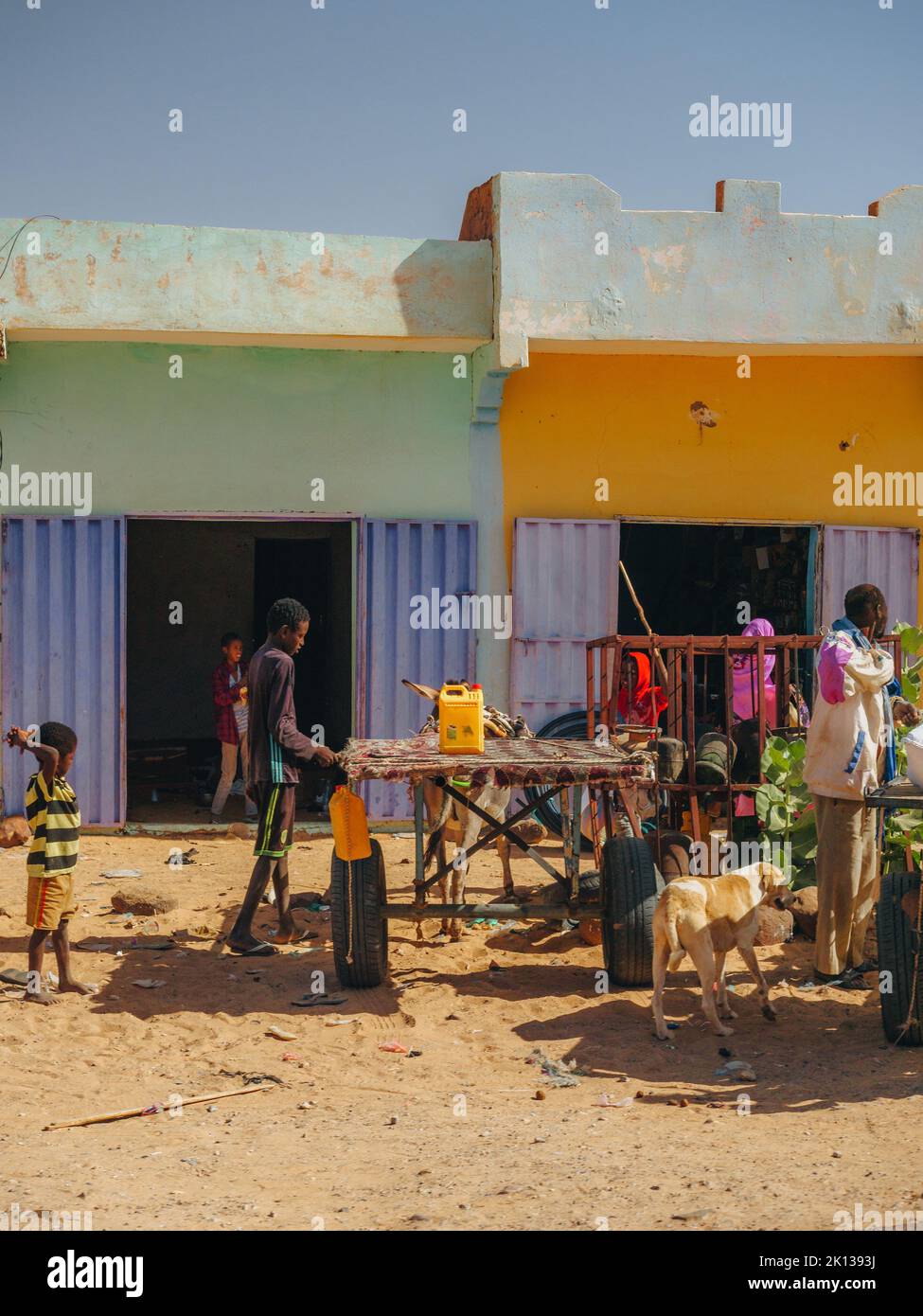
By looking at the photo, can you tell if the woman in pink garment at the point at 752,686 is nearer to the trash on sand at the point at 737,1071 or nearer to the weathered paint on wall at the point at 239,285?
the weathered paint on wall at the point at 239,285

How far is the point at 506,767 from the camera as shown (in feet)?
21.8

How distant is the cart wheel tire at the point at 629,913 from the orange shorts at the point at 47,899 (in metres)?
2.70

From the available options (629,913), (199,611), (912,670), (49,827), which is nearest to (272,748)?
(49,827)

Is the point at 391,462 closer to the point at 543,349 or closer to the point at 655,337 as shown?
the point at 543,349

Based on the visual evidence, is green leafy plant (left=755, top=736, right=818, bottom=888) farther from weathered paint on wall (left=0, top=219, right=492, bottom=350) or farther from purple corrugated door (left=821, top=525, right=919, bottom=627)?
weathered paint on wall (left=0, top=219, right=492, bottom=350)

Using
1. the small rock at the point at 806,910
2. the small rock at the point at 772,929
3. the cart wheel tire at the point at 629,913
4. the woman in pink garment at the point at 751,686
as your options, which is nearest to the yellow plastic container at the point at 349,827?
the cart wheel tire at the point at 629,913

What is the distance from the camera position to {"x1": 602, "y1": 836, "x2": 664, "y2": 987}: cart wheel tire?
700 centimetres

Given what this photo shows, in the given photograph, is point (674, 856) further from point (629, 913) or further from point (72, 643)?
point (72, 643)

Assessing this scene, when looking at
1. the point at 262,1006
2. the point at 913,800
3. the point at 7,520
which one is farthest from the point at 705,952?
the point at 7,520

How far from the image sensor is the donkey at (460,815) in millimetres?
8109

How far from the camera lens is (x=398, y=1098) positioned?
5.79 m

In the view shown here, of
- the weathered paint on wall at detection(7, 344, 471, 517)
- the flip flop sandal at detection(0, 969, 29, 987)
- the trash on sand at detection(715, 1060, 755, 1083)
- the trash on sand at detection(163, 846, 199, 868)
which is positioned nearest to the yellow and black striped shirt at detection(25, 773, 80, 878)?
the flip flop sandal at detection(0, 969, 29, 987)

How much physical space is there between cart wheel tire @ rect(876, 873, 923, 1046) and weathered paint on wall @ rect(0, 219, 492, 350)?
22.2 feet
